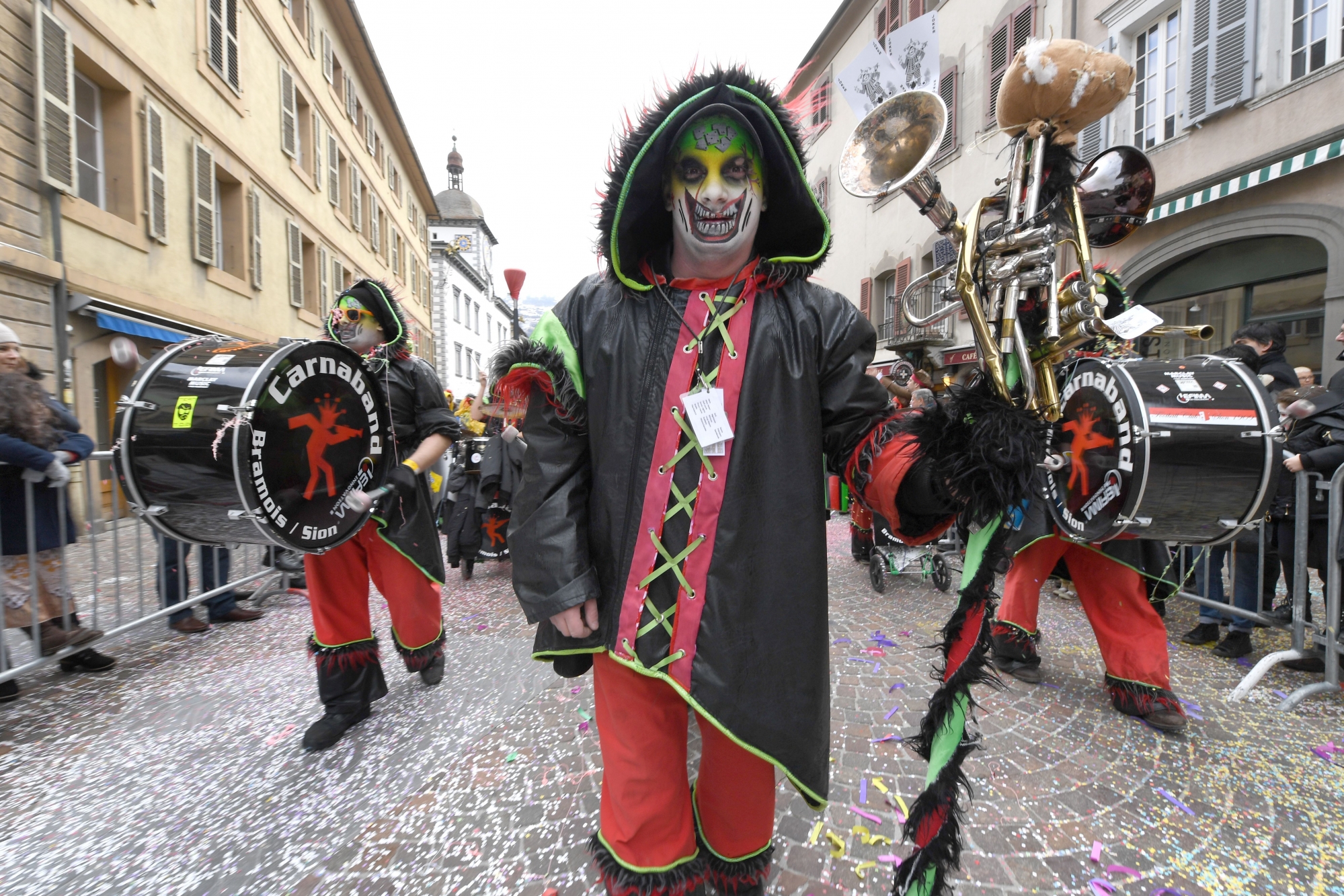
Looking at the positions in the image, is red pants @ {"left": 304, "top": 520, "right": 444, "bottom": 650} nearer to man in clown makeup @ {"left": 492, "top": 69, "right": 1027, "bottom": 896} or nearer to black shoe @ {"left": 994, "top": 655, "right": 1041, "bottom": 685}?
man in clown makeup @ {"left": 492, "top": 69, "right": 1027, "bottom": 896}

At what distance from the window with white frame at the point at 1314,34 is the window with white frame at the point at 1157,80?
1.26 m

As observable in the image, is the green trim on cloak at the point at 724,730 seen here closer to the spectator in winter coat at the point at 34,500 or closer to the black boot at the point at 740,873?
the black boot at the point at 740,873

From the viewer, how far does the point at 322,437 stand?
2615 millimetres

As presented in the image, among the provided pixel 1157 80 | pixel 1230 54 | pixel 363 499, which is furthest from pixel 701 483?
pixel 1157 80

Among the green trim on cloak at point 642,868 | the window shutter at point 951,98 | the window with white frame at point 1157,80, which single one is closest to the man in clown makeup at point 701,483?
the green trim on cloak at point 642,868

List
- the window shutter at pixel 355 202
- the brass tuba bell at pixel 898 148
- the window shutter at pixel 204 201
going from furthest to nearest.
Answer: the window shutter at pixel 355 202, the window shutter at pixel 204 201, the brass tuba bell at pixel 898 148

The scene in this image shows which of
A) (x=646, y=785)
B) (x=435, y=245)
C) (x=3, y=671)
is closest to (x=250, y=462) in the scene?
(x=646, y=785)

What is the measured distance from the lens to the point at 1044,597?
5070 mm

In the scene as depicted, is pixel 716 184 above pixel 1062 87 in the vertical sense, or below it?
below

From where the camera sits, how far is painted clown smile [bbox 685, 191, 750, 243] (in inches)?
60.6

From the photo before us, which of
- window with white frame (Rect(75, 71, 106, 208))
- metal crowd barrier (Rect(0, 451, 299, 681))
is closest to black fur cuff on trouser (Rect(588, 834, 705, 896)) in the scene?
metal crowd barrier (Rect(0, 451, 299, 681))

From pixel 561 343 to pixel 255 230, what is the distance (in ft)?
42.2

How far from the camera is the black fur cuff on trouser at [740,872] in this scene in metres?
1.57

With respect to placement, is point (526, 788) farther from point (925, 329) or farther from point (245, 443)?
point (925, 329)
